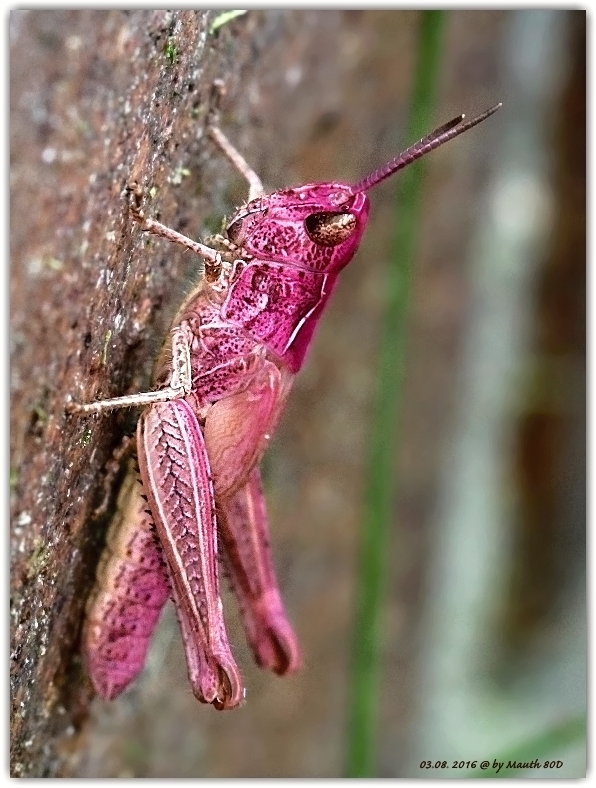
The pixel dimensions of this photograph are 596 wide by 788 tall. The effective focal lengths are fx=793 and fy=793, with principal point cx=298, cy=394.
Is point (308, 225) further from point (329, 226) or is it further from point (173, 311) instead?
point (173, 311)

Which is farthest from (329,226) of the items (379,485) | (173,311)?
(379,485)

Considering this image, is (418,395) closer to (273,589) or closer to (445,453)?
(445,453)

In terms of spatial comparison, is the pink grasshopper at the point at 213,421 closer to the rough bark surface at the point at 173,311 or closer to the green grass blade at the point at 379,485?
the rough bark surface at the point at 173,311

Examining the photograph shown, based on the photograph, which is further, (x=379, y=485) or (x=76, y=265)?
(x=379, y=485)

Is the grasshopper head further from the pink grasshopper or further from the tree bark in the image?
the tree bark

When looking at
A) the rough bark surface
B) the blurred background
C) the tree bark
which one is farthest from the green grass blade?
the tree bark

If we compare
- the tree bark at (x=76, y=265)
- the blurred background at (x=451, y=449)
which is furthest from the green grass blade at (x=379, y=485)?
the tree bark at (x=76, y=265)

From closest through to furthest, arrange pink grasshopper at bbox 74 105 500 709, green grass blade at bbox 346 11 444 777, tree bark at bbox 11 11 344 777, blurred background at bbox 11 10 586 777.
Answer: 1. tree bark at bbox 11 11 344 777
2. pink grasshopper at bbox 74 105 500 709
3. green grass blade at bbox 346 11 444 777
4. blurred background at bbox 11 10 586 777
